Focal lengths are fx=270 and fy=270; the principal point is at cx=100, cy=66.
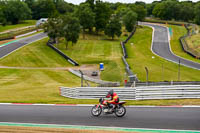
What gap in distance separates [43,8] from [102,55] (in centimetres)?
8455

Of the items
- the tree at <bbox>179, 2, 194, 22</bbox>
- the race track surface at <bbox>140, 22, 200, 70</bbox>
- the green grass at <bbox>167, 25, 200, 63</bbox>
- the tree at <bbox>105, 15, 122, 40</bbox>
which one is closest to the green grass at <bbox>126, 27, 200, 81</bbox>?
the race track surface at <bbox>140, 22, 200, 70</bbox>

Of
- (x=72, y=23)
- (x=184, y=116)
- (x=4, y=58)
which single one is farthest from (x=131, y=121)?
(x=72, y=23)

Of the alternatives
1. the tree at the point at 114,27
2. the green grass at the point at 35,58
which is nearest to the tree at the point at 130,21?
the tree at the point at 114,27

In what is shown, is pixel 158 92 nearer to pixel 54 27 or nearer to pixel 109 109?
pixel 109 109

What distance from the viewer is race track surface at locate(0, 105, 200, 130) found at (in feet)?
51.7

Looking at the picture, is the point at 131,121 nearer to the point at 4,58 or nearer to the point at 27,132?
the point at 27,132

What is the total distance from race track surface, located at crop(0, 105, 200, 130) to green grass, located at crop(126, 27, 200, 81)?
22.9 meters

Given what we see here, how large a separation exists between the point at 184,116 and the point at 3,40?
68702 millimetres

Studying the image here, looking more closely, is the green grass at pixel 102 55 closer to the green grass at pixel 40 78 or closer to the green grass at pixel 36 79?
the green grass at pixel 40 78

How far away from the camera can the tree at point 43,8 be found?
434 feet

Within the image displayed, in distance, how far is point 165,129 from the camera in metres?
14.8

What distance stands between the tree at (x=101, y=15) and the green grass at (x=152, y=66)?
61.3ft

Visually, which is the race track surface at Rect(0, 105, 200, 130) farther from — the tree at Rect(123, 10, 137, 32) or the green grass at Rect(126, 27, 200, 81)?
the tree at Rect(123, 10, 137, 32)

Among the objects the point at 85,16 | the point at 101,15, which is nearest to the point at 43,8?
the point at 101,15
